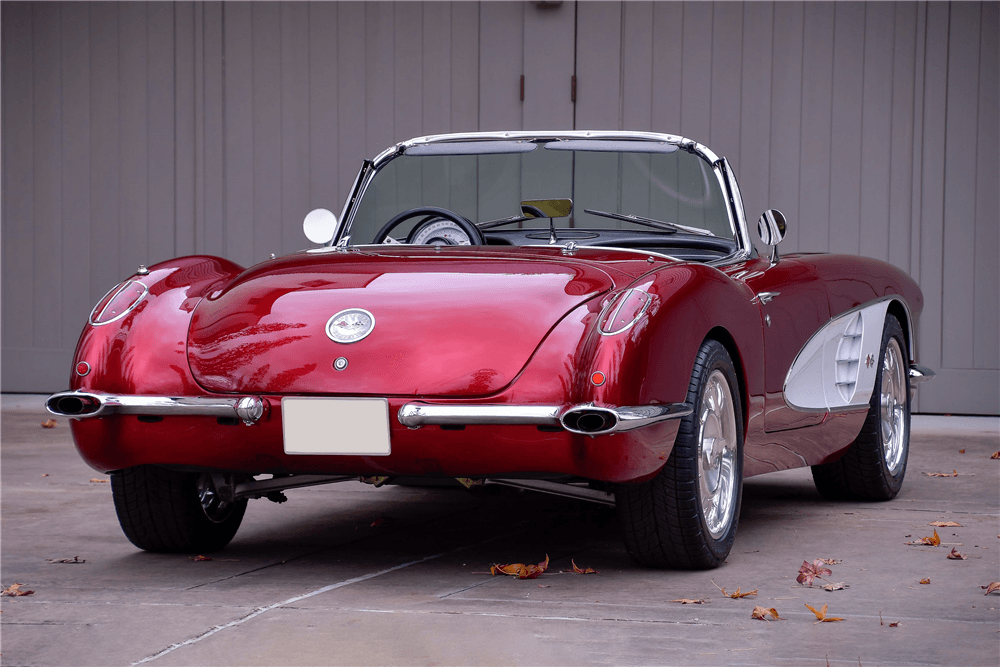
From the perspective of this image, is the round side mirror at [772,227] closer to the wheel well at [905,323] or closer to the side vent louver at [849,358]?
the side vent louver at [849,358]

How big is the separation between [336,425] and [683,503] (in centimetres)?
Answer: 98

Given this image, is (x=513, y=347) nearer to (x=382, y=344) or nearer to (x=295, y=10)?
(x=382, y=344)

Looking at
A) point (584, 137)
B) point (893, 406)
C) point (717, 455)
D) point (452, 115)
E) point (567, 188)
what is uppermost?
point (452, 115)

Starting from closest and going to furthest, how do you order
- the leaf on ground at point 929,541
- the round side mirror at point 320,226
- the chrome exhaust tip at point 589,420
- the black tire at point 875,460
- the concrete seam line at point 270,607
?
the concrete seam line at point 270,607, the chrome exhaust tip at point 589,420, the leaf on ground at point 929,541, the round side mirror at point 320,226, the black tire at point 875,460

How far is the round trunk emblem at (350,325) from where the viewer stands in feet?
11.3

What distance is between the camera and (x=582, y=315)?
3.40 m

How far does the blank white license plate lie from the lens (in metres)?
3.34

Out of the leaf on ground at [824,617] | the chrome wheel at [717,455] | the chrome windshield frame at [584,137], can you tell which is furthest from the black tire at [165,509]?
the leaf on ground at [824,617]

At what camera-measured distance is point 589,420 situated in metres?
3.23

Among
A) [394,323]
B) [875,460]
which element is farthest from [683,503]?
[875,460]

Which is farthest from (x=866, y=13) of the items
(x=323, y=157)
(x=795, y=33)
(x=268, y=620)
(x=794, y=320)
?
(x=268, y=620)

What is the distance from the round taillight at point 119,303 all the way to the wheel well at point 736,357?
173cm

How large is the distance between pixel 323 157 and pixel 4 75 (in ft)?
8.84

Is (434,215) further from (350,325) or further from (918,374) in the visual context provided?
(918,374)
